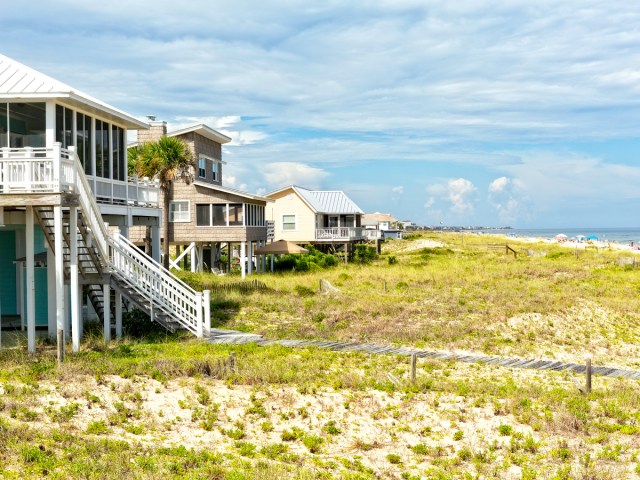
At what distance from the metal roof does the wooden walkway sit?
130ft

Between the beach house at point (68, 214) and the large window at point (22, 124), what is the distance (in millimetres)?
33

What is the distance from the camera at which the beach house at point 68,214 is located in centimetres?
1761

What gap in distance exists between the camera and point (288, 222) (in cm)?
6103

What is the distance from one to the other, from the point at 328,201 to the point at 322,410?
53315 mm

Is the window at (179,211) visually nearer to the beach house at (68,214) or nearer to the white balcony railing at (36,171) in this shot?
the beach house at (68,214)

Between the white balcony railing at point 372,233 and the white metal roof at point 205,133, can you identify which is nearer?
the white metal roof at point 205,133

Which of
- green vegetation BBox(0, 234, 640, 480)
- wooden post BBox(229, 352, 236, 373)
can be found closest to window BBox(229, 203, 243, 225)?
green vegetation BBox(0, 234, 640, 480)

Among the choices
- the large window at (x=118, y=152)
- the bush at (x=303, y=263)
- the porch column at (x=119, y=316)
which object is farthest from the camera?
the bush at (x=303, y=263)

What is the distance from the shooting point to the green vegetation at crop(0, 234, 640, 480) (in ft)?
36.6

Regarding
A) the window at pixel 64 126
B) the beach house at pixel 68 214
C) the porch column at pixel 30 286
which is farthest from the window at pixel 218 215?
the porch column at pixel 30 286

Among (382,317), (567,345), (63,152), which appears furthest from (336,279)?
(63,152)

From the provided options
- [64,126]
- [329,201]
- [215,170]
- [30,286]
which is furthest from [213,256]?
[30,286]

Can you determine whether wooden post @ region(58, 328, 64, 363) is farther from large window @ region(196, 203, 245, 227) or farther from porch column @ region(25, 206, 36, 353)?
large window @ region(196, 203, 245, 227)

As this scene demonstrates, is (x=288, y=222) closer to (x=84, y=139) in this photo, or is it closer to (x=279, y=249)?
(x=279, y=249)
